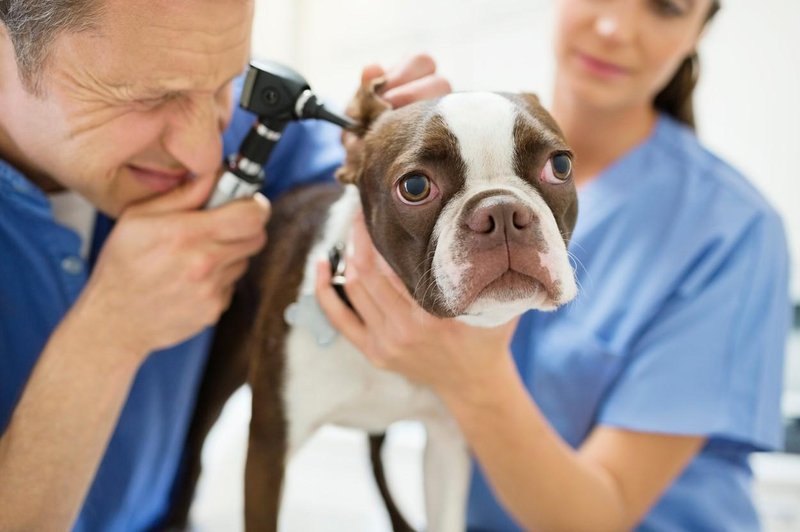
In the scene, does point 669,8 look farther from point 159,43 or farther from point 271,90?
point 159,43

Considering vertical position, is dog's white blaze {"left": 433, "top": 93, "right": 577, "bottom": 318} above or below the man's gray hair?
below

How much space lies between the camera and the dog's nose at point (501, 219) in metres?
0.71

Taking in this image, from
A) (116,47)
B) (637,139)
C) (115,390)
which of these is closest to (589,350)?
(637,139)

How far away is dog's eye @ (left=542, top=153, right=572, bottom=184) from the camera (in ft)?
2.66

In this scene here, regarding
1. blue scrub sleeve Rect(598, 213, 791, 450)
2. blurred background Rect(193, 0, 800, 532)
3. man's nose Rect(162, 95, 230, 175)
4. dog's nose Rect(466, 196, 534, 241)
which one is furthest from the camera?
blurred background Rect(193, 0, 800, 532)

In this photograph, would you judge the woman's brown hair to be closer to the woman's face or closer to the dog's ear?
the woman's face

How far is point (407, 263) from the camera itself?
85 cm

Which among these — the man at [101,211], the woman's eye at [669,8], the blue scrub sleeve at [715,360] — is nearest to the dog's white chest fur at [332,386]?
the man at [101,211]

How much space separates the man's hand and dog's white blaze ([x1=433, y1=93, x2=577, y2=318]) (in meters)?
0.31

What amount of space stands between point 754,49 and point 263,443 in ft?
5.96

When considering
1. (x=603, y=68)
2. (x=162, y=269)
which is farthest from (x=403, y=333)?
(x=603, y=68)

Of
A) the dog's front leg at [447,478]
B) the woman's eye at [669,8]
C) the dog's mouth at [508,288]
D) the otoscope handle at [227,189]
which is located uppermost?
the woman's eye at [669,8]

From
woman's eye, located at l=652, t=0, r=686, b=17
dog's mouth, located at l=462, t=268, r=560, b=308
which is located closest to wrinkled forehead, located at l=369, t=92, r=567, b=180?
dog's mouth, located at l=462, t=268, r=560, b=308

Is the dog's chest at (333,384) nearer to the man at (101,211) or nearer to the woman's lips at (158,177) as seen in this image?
the man at (101,211)
